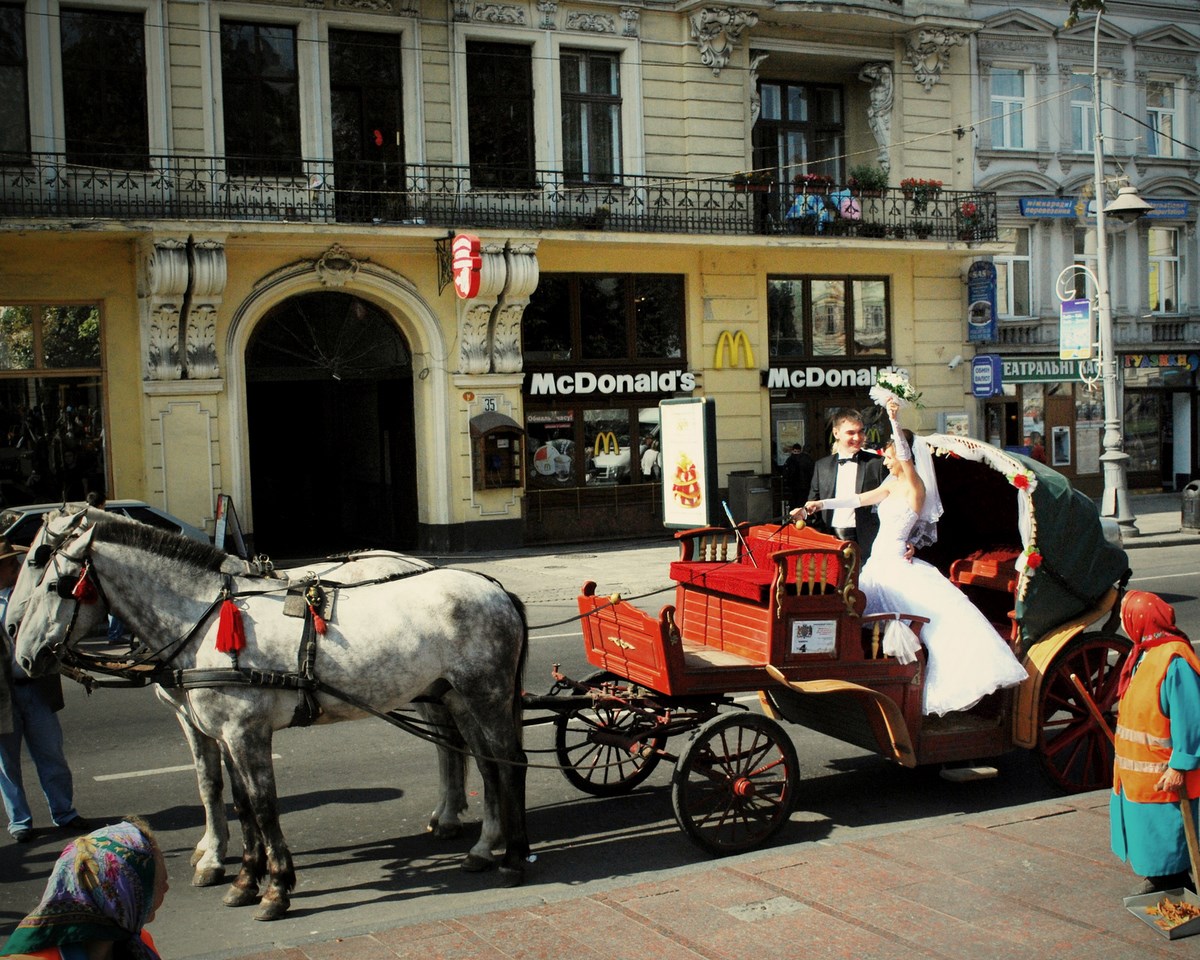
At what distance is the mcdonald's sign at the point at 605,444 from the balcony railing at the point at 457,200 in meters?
3.90

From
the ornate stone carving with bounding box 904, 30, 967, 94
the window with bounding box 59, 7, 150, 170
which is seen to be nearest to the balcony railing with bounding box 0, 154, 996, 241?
the window with bounding box 59, 7, 150, 170

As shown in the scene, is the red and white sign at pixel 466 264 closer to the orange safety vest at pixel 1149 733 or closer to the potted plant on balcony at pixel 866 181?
the potted plant on balcony at pixel 866 181

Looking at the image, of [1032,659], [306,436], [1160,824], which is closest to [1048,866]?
[1160,824]

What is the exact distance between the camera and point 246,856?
6.18m

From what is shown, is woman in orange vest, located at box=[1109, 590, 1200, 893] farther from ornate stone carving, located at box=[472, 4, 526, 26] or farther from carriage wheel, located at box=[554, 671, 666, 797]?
ornate stone carving, located at box=[472, 4, 526, 26]

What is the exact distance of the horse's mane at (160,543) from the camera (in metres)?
6.18

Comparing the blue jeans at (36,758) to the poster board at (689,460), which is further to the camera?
the poster board at (689,460)

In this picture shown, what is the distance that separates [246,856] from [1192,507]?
21366 millimetres

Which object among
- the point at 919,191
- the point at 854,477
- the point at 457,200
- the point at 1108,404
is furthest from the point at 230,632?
the point at 919,191

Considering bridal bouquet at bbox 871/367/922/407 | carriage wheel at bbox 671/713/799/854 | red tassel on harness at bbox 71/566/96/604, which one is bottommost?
carriage wheel at bbox 671/713/799/854

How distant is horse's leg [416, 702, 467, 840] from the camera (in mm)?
7043

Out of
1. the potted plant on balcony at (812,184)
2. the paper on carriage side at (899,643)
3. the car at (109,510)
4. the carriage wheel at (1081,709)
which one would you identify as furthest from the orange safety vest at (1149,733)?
the potted plant on balcony at (812,184)

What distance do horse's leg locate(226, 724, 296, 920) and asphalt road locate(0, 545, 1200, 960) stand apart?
0.12 metres

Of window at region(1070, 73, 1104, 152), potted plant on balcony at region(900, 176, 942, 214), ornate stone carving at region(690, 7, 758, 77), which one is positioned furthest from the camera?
window at region(1070, 73, 1104, 152)
